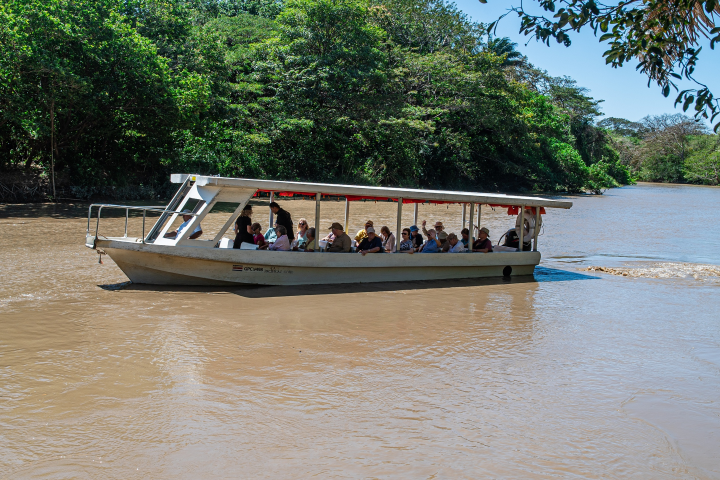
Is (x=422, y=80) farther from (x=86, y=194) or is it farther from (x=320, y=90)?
(x=86, y=194)

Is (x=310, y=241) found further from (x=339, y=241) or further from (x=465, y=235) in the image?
(x=465, y=235)

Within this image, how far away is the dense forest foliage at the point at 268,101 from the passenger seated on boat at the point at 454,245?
14.1m

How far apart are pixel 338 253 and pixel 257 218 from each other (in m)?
11.3

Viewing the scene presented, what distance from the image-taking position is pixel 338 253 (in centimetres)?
1149

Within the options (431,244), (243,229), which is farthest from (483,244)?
(243,229)

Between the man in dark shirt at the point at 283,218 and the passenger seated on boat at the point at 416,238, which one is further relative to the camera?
the passenger seated on boat at the point at 416,238

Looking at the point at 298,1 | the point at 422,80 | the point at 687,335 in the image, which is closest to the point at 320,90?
the point at 298,1

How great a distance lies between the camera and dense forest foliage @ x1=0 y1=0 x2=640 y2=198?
71.1 ft

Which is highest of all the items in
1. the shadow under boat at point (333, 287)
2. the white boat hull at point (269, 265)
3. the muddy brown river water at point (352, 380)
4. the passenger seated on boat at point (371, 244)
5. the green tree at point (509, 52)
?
the green tree at point (509, 52)

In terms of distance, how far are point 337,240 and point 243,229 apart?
5.71ft

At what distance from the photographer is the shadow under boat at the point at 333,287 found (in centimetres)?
1073

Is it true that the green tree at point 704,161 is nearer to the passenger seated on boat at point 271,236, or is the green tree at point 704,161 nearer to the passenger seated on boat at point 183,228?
the passenger seated on boat at point 271,236

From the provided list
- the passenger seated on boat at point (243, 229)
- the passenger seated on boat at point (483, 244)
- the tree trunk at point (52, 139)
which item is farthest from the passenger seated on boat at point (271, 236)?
the tree trunk at point (52, 139)

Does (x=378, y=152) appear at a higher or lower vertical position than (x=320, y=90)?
lower
